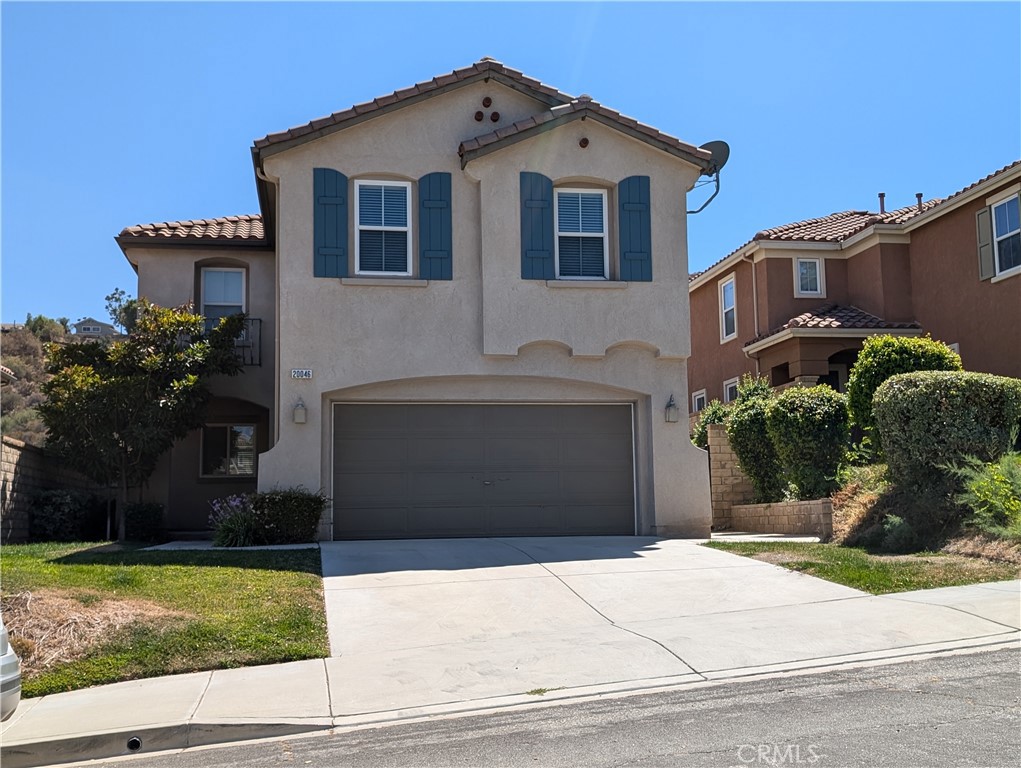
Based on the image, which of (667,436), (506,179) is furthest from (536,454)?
(506,179)

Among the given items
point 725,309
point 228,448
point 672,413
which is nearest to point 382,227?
point 672,413

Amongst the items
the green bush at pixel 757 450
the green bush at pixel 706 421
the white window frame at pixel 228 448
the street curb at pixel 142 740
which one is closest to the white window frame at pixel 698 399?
the green bush at pixel 706 421

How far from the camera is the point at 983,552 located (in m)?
12.5

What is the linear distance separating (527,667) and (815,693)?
7.88ft

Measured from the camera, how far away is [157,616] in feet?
31.9

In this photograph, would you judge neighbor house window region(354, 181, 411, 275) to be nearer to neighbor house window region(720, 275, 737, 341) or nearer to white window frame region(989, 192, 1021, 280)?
white window frame region(989, 192, 1021, 280)

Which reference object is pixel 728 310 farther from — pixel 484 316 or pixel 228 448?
pixel 228 448

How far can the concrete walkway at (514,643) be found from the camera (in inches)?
294

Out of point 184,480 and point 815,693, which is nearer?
point 815,693

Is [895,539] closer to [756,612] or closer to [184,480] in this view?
[756,612]

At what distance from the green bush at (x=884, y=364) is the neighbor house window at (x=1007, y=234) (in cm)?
449

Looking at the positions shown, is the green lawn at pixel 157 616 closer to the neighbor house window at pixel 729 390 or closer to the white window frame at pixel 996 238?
the white window frame at pixel 996 238

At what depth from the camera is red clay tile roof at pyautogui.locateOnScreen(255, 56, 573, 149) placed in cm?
1605

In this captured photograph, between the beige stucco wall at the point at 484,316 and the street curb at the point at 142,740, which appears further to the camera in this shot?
the beige stucco wall at the point at 484,316
